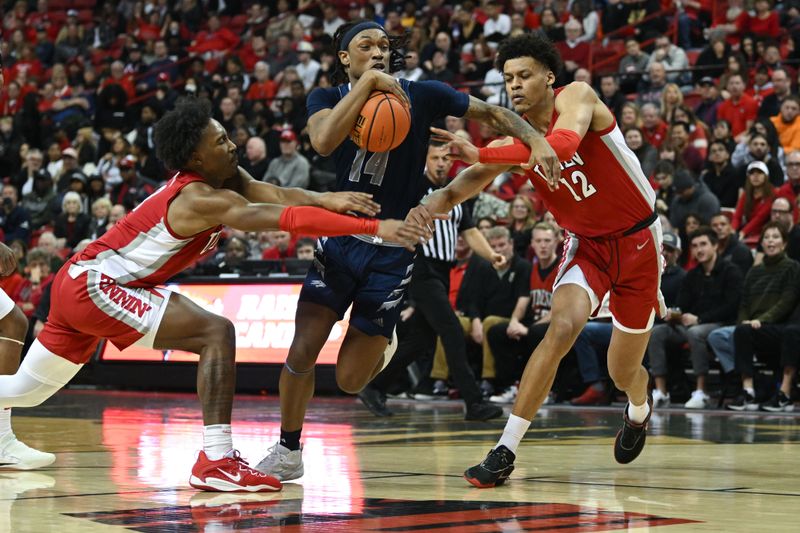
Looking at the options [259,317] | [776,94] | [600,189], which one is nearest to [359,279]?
[600,189]

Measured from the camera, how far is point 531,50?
5.80 m

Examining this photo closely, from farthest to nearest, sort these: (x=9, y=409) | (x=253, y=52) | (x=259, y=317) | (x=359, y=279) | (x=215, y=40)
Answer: (x=215, y=40), (x=253, y=52), (x=259, y=317), (x=9, y=409), (x=359, y=279)

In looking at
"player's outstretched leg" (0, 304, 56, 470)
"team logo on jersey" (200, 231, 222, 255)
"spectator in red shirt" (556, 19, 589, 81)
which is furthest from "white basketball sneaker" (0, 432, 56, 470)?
"spectator in red shirt" (556, 19, 589, 81)

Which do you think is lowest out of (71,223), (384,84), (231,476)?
(231,476)

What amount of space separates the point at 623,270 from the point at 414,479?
147 centimetres

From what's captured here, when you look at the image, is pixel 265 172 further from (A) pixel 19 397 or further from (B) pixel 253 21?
(A) pixel 19 397

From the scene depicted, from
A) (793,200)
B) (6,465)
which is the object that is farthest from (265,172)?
(6,465)

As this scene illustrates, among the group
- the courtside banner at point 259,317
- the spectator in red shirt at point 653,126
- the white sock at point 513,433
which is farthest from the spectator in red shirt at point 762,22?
the white sock at point 513,433

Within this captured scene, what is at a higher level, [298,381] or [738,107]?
[738,107]

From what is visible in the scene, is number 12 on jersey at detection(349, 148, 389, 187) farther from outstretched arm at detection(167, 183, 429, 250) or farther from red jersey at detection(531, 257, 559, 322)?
red jersey at detection(531, 257, 559, 322)

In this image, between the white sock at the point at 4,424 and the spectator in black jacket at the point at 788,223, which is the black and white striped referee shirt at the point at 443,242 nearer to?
the spectator in black jacket at the point at 788,223

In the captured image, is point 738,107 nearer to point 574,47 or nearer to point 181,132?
point 574,47

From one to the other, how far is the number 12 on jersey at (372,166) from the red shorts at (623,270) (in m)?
1.04

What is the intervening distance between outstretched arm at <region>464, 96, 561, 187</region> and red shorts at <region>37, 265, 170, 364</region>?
1.69m
